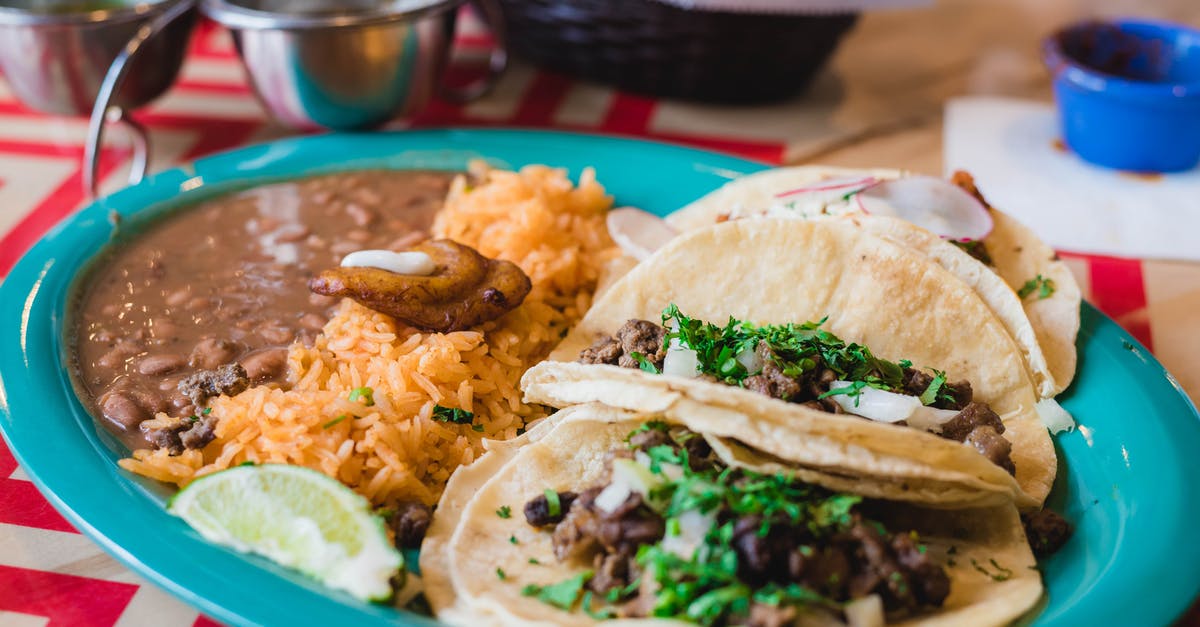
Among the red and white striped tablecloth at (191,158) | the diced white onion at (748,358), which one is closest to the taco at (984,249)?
the red and white striped tablecloth at (191,158)

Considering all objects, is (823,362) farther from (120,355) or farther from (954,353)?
(120,355)

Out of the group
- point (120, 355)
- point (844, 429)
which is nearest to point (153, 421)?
point (120, 355)

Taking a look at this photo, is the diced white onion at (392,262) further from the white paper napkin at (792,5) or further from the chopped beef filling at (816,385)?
the white paper napkin at (792,5)

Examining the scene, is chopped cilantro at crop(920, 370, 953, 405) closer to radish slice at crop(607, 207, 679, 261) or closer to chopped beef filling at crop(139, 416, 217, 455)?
radish slice at crop(607, 207, 679, 261)

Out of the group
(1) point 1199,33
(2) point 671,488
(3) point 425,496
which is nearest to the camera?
(2) point 671,488

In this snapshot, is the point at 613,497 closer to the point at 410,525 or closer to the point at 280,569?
the point at 410,525

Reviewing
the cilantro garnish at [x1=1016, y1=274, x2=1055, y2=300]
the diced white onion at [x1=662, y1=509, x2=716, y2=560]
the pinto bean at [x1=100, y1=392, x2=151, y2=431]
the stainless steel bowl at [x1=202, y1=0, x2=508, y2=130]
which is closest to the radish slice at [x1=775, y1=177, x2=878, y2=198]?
the cilantro garnish at [x1=1016, y1=274, x2=1055, y2=300]
